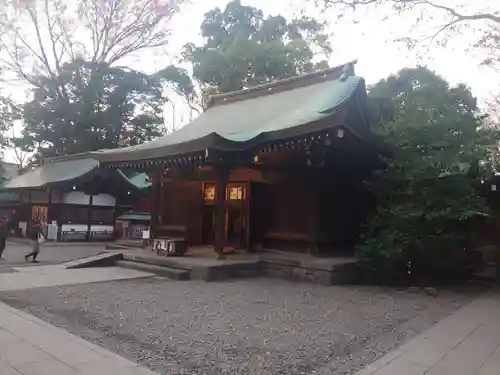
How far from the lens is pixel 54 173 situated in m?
20.7

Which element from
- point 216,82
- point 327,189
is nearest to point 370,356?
point 327,189

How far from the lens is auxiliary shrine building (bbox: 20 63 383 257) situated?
9.90m

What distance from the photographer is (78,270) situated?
10.2m

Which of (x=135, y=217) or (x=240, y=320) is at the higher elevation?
(x=135, y=217)

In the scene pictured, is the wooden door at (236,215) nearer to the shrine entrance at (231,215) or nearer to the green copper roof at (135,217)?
the shrine entrance at (231,215)

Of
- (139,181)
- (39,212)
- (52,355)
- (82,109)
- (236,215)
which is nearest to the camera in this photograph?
(52,355)

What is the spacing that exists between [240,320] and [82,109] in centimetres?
2261

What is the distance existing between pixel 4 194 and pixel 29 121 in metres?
4.67

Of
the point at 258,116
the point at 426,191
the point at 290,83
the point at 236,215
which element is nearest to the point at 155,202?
the point at 236,215

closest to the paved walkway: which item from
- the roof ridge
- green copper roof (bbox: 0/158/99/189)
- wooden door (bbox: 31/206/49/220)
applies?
the roof ridge

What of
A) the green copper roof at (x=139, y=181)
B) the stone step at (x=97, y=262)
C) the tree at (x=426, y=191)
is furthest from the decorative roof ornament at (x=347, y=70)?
the green copper roof at (x=139, y=181)

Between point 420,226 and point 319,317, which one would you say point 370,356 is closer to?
point 319,317

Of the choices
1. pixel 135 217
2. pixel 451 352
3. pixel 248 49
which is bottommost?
pixel 451 352

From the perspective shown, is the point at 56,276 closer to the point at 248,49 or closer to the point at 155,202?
the point at 155,202
